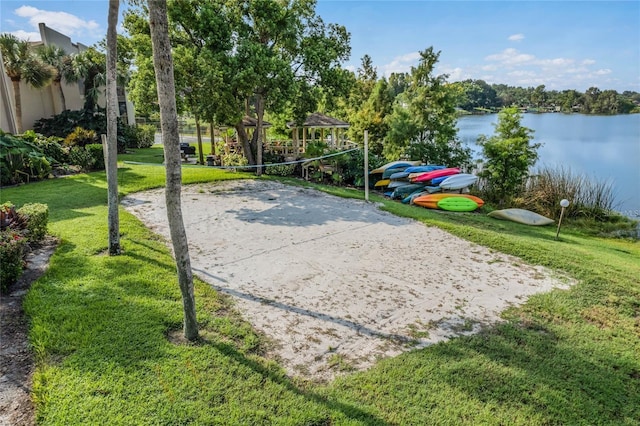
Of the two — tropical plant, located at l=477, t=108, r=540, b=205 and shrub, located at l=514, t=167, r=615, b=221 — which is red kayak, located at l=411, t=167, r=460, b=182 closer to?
tropical plant, located at l=477, t=108, r=540, b=205

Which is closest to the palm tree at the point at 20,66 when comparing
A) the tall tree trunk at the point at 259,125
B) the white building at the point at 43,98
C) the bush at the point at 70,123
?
the white building at the point at 43,98

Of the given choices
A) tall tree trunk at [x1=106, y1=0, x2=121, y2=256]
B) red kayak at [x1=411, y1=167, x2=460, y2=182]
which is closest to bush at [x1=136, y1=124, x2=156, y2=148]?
red kayak at [x1=411, y1=167, x2=460, y2=182]

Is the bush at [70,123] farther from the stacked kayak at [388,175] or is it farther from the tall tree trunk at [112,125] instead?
the tall tree trunk at [112,125]

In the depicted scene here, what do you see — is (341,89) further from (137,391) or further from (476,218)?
(137,391)

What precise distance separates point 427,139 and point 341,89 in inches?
268

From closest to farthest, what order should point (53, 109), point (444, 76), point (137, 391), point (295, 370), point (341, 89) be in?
point (137, 391) < point (295, 370) < point (341, 89) < point (444, 76) < point (53, 109)

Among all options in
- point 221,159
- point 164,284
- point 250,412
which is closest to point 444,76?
point 221,159

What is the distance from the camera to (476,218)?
34.7ft

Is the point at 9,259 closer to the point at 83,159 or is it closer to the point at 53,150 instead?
the point at 83,159

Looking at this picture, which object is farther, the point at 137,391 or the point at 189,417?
the point at 137,391

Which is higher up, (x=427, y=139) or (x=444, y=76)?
(x=444, y=76)

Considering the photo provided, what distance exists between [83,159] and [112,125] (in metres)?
9.99

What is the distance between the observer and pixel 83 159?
13.5m

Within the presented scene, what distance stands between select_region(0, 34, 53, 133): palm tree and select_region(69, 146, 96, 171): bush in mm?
5459
